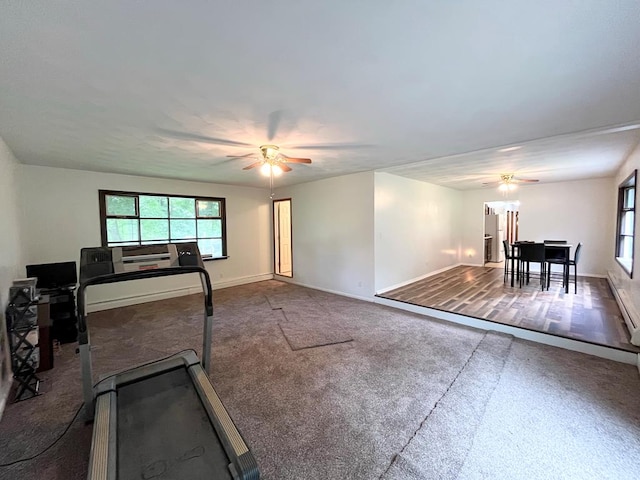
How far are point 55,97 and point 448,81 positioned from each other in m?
2.97

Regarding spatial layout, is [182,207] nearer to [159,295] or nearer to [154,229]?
[154,229]

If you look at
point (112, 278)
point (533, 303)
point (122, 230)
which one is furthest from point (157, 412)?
point (533, 303)

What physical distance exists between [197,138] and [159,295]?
158 inches

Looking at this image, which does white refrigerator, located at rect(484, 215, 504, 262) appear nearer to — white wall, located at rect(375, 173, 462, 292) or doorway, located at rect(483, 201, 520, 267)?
doorway, located at rect(483, 201, 520, 267)

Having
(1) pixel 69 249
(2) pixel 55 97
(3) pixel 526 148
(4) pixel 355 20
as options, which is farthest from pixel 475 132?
(1) pixel 69 249

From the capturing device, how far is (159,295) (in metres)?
5.68

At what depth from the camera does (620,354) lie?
2930 mm

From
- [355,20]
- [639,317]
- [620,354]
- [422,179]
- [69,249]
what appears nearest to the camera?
[355,20]

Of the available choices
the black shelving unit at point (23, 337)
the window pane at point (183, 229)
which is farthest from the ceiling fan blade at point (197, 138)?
the window pane at point (183, 229)

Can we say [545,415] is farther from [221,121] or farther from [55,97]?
[55,97]

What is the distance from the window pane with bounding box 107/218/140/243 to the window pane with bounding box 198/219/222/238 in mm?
1248

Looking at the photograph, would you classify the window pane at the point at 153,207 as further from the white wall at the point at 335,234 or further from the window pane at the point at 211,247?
the white wall at the point at 335,234

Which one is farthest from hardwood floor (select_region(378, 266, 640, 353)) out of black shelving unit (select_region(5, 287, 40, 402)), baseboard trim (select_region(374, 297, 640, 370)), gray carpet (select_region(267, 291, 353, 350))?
black shelving unit (select_region(5, 287, 40, 402))

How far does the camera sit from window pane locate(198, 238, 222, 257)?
631 centimetres
